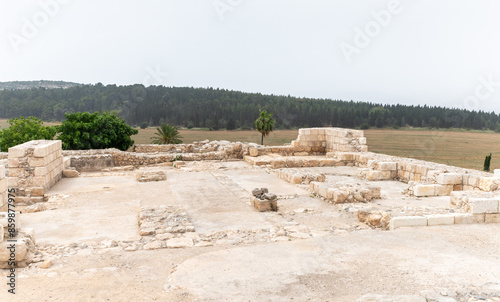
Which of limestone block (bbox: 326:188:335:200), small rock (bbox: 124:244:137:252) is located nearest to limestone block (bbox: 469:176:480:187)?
limestone block (bbox: 326:188:335:200)

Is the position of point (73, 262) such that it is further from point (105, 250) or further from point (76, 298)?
point (76, 298)

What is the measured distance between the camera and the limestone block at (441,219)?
6.62 m

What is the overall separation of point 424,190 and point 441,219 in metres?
2.96

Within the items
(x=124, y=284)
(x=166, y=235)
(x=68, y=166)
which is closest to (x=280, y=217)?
(x=166, y=235)

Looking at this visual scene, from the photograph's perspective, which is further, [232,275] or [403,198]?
[403,198]

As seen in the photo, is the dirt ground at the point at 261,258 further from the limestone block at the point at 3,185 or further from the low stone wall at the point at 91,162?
the low stone wall at the point at 91,162

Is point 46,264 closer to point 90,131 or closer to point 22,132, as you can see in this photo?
point 90,131

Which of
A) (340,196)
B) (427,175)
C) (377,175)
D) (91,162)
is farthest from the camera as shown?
(91,162)

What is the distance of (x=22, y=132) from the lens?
25109 millimetres

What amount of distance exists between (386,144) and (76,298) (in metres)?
37.3

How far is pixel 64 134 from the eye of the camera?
2544 cm

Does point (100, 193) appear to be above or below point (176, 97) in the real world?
below

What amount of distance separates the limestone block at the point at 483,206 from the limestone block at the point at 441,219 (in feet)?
1.51

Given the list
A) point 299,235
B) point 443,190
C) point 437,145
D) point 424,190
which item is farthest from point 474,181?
point 437,145
